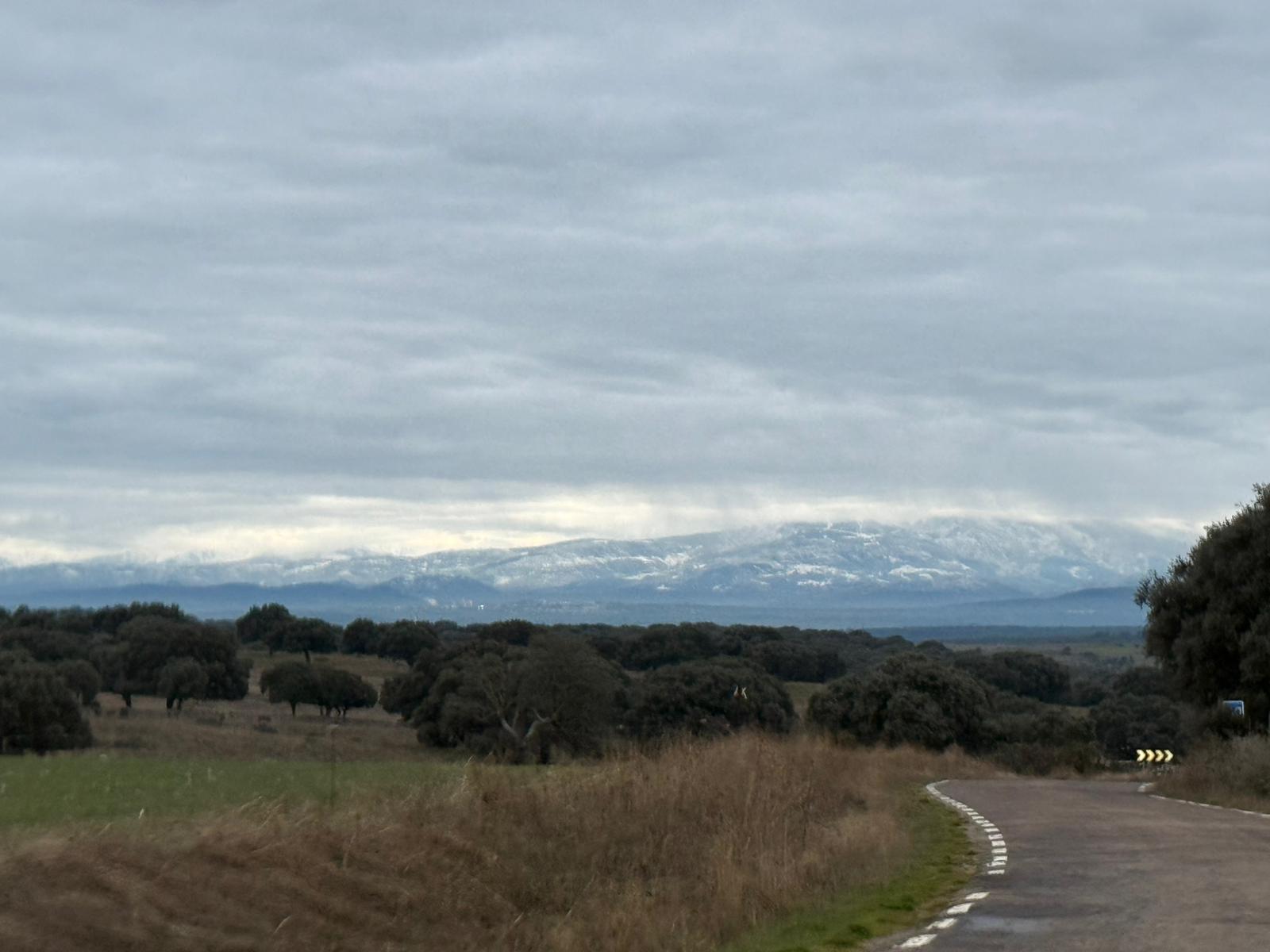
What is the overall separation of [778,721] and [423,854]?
2108 inches

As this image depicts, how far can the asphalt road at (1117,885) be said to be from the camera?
12.4 meters

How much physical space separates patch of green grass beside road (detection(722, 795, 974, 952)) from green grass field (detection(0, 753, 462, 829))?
16.1ft

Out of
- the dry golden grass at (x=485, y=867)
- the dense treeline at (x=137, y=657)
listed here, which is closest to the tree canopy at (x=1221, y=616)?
the dry golden grass at (x=485, y=867)

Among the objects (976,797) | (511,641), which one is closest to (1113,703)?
(511,641)

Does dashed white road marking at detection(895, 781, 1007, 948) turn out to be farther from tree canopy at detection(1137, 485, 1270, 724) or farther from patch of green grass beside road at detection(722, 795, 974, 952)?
tree canopy at detection(1137, 485, 1270, 724)

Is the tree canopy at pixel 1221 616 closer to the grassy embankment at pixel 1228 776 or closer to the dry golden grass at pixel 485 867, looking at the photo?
the grassy embankment at pixel 1228 776

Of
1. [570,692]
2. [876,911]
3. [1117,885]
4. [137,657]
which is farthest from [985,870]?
[137,657]

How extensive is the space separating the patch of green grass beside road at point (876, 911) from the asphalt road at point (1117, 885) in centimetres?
36

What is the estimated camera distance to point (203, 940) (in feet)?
36.4

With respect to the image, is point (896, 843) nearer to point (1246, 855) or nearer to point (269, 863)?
point (1246, 855)

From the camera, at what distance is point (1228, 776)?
3133 centimetres

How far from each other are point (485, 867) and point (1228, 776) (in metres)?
20.7

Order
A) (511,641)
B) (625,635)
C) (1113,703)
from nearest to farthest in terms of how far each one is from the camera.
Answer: (1113,703) < (511,641) < (625,635)

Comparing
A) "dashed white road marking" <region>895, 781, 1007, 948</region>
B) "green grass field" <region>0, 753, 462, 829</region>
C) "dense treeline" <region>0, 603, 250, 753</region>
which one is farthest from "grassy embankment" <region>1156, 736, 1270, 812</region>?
"dense treeline" <region>0, 603, 250, 753</region>
